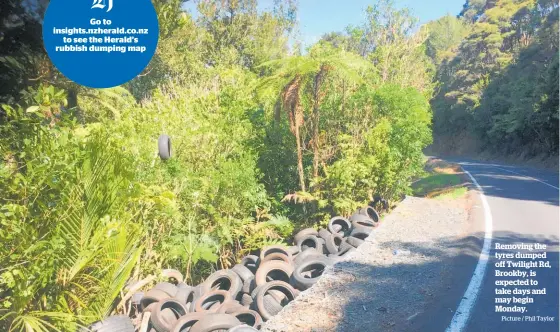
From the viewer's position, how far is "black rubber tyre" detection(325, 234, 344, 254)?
1071cm

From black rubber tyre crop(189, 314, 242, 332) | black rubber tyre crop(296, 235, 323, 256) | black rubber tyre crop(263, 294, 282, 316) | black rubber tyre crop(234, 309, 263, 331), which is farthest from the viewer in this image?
black rubber tyre crop(296, 235, 323, 256)

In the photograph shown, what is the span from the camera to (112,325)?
5.60m

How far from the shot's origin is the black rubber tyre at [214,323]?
21.1 feet

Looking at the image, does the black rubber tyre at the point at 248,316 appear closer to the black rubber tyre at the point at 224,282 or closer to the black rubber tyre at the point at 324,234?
the black rubber tyre at the point at 224,282

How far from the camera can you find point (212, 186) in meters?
11.1

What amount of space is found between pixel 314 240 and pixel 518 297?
523 centimetres

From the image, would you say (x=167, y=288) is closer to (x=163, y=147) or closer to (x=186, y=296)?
(x=186, y=296)

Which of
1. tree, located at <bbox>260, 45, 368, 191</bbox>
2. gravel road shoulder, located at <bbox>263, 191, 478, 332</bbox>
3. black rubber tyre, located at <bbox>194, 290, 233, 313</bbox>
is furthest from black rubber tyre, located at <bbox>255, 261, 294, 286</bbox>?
tree, located at <bbox>260, 45, 368, 191</bbox>

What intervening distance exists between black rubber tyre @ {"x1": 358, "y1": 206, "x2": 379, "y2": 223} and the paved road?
8.86 feet

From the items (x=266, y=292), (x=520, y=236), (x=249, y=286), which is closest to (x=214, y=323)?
(x=266, y=292)

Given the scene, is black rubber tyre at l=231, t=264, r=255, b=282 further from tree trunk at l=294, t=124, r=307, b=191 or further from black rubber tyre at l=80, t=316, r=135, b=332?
tree trunk at l=294, t=124, r=307, b=191

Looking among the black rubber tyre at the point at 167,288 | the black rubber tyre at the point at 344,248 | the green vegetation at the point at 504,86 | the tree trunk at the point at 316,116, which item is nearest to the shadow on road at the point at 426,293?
the black rubber tyre at the point at 344,248

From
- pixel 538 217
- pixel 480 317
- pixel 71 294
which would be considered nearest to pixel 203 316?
pixel 71 294

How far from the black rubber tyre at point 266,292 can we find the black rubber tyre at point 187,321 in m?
1.02
